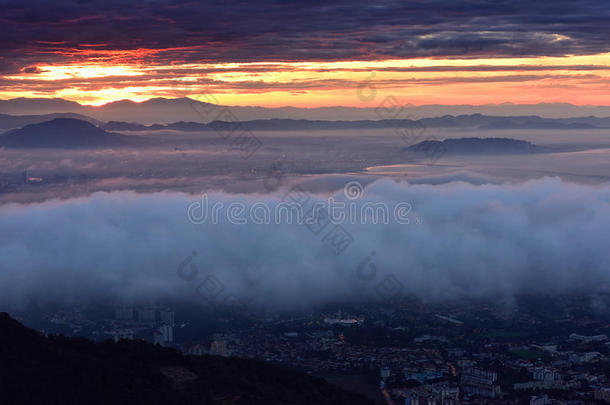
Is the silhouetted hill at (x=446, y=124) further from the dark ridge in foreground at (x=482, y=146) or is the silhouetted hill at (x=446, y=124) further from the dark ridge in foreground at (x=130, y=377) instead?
the dark ridge in foreground at (x=130, y=377)

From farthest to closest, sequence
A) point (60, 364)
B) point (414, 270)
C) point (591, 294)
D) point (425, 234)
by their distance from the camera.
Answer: point (425, 234) → point (414, 270) → point (591, 294) → point (60, 364)

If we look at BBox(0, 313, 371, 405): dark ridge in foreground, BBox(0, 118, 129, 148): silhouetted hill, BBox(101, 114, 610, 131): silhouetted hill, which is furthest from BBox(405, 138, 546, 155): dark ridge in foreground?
BBox(0, 313, 371, 405): dark ridge in foreground

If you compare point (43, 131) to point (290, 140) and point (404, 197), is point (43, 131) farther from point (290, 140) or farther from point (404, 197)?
point (404, 197)

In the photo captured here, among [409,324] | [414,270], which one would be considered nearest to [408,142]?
[414,270]

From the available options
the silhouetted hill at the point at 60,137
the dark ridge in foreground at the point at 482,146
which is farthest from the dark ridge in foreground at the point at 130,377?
the silhouetted hill at the point at 60,137

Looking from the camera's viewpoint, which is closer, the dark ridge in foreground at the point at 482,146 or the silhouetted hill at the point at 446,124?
the dark ridge in foreground at the point at 482,146

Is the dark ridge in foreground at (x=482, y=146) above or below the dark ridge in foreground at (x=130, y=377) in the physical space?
above

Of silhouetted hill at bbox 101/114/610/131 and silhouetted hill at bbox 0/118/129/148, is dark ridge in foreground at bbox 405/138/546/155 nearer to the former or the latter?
silhouetted hill at bbox 101/114/610/131
